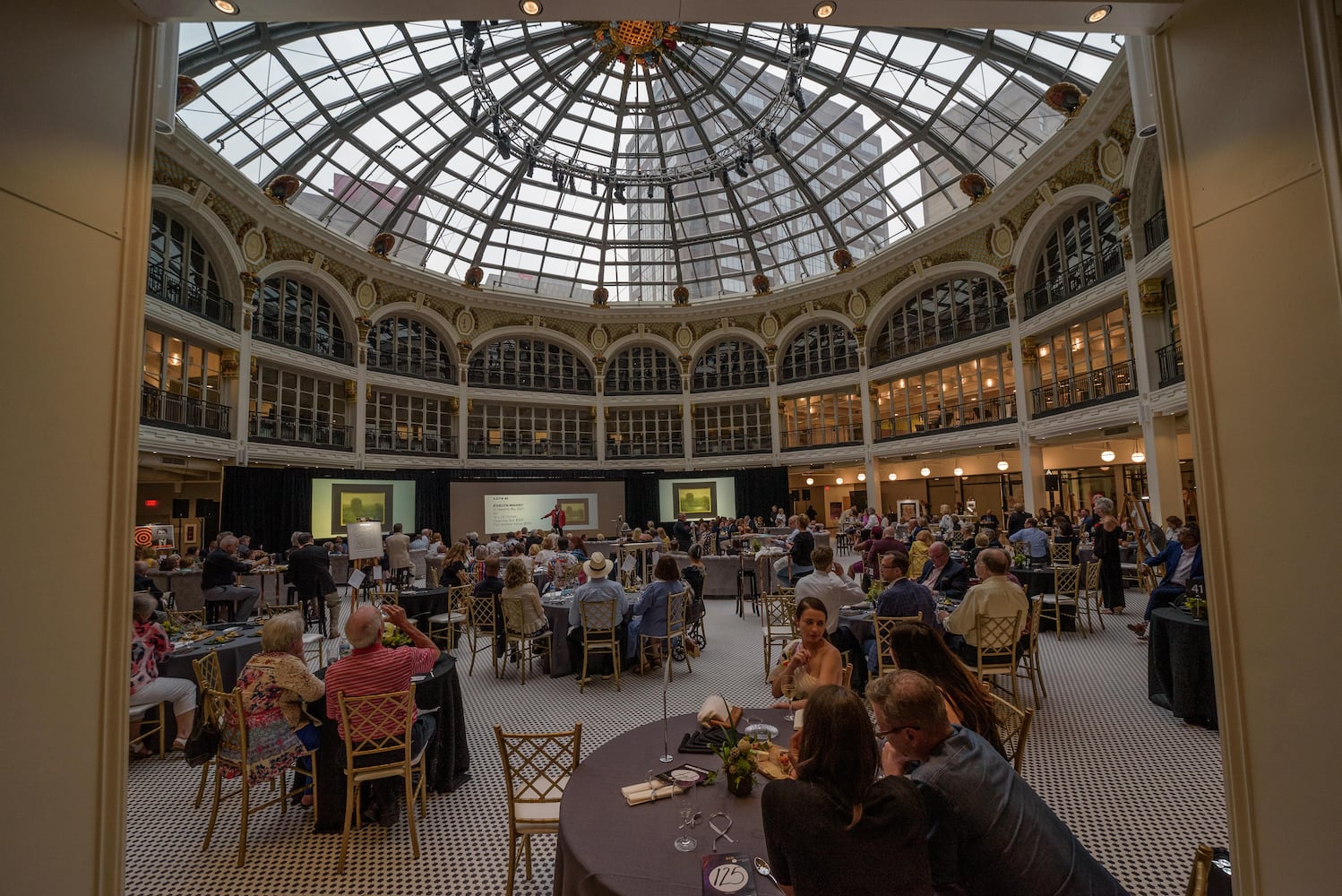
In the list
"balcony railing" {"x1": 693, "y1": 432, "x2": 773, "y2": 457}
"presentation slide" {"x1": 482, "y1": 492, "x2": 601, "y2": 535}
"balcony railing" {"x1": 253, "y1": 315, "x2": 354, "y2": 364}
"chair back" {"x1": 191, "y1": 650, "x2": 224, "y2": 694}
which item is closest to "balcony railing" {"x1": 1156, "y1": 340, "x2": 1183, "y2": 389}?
"balcony railing" {"x1": 693, "y1": 432, "x2": 773, "y2": 457}

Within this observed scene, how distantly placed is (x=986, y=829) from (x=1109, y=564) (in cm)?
923

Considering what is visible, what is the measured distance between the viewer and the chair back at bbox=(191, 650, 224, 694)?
13.6ft

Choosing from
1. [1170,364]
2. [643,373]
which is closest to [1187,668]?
[1170,364]

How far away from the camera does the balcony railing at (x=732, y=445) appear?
76.2 ft

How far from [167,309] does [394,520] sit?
328 inches

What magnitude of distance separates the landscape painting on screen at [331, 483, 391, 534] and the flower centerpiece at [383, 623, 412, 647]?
13.5 meters

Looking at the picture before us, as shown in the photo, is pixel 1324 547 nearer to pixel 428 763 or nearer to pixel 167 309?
pixel 428 763

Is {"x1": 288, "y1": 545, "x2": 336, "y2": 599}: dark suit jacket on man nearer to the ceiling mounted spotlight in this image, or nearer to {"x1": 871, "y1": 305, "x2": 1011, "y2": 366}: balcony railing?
the ceiling mounted spotlight

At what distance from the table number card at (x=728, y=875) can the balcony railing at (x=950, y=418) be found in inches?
682

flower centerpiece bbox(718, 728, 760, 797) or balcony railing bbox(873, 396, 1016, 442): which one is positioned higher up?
balcony railing bbox(873, 396, 1016, 442)

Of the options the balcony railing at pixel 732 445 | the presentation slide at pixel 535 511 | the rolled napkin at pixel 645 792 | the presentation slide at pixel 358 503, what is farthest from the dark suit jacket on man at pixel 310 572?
the balcony railing at pixel 732 445

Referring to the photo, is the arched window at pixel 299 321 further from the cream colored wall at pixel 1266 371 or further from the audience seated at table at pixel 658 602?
the cream colored wall at pixel 1266 371

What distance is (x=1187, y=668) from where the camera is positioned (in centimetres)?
479

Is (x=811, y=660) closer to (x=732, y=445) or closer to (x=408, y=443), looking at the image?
(x=408, y=443)
